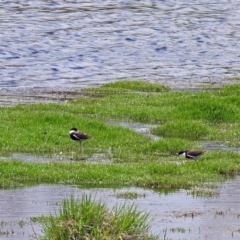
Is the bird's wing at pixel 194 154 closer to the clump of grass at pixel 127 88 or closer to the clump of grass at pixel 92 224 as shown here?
the clump of grass at pixel 92 224

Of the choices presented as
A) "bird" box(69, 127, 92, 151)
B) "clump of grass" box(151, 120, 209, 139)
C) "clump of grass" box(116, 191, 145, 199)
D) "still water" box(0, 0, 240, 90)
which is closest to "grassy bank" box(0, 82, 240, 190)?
"clump of grass" box(151, 120, 209, 139)

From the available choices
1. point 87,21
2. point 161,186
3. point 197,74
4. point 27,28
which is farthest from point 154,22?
point 161,186

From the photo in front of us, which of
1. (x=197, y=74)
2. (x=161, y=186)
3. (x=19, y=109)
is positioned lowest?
(x=197, y=74)

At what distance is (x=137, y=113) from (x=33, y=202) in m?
10.5

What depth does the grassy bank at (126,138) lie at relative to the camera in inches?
685

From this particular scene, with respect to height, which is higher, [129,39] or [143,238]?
[143,238]

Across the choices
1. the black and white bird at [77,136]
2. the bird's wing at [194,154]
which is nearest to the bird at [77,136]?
the black and white bird at [77,136]

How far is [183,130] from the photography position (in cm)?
2306

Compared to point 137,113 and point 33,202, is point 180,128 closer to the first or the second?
point 137,113

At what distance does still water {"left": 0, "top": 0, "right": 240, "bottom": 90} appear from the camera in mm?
40719

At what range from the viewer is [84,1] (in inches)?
2586

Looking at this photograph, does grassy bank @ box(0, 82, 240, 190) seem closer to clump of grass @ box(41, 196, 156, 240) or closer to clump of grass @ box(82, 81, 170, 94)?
clump of grass @ box(82, 81, 170, 94)

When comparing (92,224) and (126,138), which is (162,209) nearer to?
(92,224)

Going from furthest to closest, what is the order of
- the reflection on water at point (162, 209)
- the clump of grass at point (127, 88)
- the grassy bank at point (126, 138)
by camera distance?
the clump of grass at point (127, 88)
the grassy bank at point (126, 138)
the reflection on water at point (162, 209)
